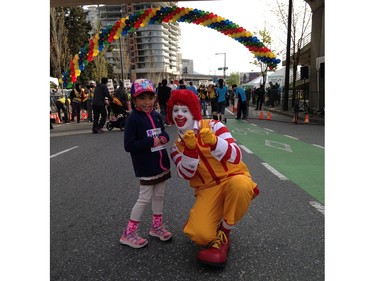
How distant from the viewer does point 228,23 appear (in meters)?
15.3

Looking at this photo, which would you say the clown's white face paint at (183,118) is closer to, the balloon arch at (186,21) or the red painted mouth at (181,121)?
the red painted mouth at (181,121)

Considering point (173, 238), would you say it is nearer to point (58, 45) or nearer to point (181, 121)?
point (181, 121)

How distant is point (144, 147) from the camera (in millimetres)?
2926

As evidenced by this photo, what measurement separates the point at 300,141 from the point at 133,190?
20.6ft

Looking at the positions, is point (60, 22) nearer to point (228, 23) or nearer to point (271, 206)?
A: point (228, 23)

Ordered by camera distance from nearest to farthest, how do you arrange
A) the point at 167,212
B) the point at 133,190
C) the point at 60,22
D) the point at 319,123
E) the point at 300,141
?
the point at 167,212 < the point at 133,190 < the point at 300,141 < the point at 319,123 < the point at 60,22

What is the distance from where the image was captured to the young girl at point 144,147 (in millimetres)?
2984

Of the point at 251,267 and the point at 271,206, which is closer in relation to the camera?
the point at 251,267

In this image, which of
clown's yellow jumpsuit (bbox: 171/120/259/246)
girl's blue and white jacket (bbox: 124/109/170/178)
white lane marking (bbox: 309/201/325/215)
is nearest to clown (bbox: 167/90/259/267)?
clown's yellow jumpsuit (bbox: 171/120/259/246)

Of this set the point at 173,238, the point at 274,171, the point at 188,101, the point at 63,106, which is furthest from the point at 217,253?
the point at 63,106

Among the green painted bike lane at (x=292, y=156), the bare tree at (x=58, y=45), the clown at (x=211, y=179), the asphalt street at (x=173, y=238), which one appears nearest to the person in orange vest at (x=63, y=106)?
the green painted bike lane at (x=292, y=156)

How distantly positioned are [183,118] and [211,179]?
588mm

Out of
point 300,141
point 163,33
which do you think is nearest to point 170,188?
point 300,141

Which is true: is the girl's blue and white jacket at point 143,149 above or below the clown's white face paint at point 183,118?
below
